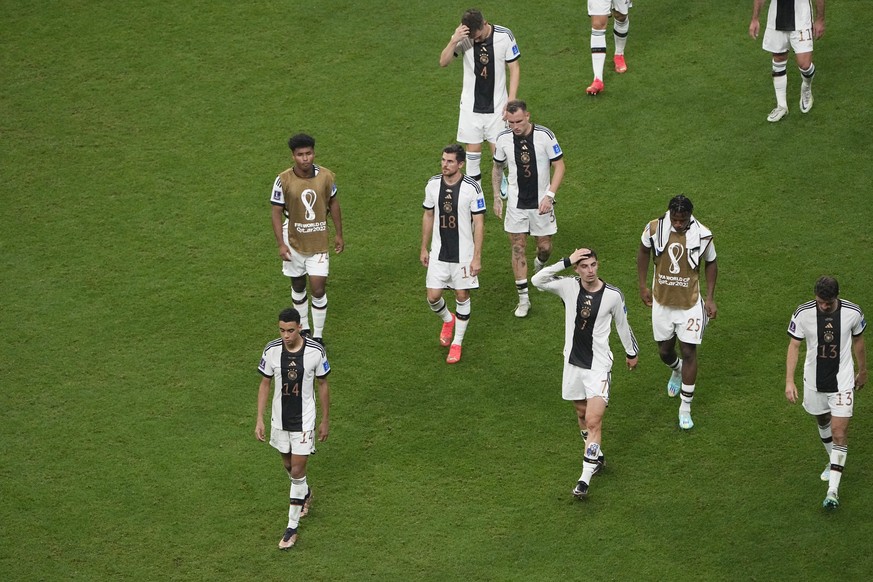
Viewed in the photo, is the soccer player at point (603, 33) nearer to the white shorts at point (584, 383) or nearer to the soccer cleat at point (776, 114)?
the soccer cleat at point (776, 114)

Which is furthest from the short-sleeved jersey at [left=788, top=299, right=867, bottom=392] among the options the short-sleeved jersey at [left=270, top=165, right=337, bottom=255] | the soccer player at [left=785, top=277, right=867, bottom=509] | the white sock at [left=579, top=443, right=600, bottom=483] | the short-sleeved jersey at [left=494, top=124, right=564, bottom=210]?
the short-sleeved jersey at [left=270, top=165, right=337, bottom=255]

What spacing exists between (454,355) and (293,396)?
8.87ft

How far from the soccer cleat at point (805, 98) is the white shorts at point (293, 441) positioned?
331 inches

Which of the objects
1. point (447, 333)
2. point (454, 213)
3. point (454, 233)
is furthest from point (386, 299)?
point (454, 213)

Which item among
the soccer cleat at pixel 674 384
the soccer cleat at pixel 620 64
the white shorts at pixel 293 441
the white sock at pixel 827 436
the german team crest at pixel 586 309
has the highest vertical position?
the soccer cleat at pixel 620 64

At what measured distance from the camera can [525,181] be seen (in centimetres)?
1266

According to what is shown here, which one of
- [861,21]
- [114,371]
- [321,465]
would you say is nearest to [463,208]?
[321,465]

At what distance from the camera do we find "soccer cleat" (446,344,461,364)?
12.5m

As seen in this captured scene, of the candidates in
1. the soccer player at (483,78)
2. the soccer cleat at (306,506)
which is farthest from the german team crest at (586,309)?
the soccer player at (483,78)

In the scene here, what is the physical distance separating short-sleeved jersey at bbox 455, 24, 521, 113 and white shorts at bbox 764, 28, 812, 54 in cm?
345

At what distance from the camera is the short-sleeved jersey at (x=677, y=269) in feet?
35.3

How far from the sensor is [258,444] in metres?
11.6

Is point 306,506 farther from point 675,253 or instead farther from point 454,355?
point 675,253

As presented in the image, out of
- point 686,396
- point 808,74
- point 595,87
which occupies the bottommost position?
point 686,396
